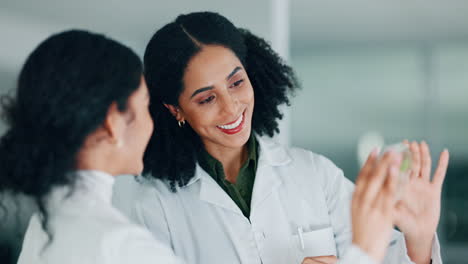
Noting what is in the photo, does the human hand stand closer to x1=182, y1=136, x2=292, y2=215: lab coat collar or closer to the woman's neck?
x1=182, y1=136, x2=292, y2=215: lab coat collar

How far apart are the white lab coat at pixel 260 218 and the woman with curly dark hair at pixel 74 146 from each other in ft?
1.75

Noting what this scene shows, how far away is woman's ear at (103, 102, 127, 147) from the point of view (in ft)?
3.57

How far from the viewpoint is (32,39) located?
244 cm

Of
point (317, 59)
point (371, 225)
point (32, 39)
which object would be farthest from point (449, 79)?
point (371, 225)

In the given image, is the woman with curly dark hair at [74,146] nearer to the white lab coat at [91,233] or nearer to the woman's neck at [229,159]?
the white lab coat at [91,233]

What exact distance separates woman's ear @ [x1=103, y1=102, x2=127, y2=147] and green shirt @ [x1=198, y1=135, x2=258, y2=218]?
2.12 feet

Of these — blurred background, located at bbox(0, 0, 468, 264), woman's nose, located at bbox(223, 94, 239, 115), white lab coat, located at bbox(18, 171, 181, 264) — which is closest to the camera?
white lab coat, located at bbox(18, 171, 181, 264)

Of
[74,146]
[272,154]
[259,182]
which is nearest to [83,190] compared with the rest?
[74,146]

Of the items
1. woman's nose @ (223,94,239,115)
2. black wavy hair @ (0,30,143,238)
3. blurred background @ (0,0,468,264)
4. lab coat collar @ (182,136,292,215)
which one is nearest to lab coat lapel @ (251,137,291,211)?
lab coat collar @ (182,136,292,215)

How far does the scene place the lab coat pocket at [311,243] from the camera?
161 centimetres

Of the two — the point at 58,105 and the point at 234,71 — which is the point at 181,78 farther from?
the point at 58,105

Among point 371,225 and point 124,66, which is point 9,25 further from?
point 371,225

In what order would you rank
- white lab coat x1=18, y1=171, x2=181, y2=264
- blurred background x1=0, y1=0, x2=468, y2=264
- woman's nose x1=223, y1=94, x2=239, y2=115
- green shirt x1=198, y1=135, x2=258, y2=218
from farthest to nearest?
blurred background x1=0, y1=0, x2=468, y2=264
green shirt x1=198, y1=135, x2=258, y2=218
woman's nose x1=223, y1=94, x2=239, y2=115
white lab coat x1=18, y1=171, x2=181, y2=264

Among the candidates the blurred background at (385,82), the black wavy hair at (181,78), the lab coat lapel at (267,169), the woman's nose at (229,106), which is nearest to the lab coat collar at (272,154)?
the lab coat lapel at (267,169)
